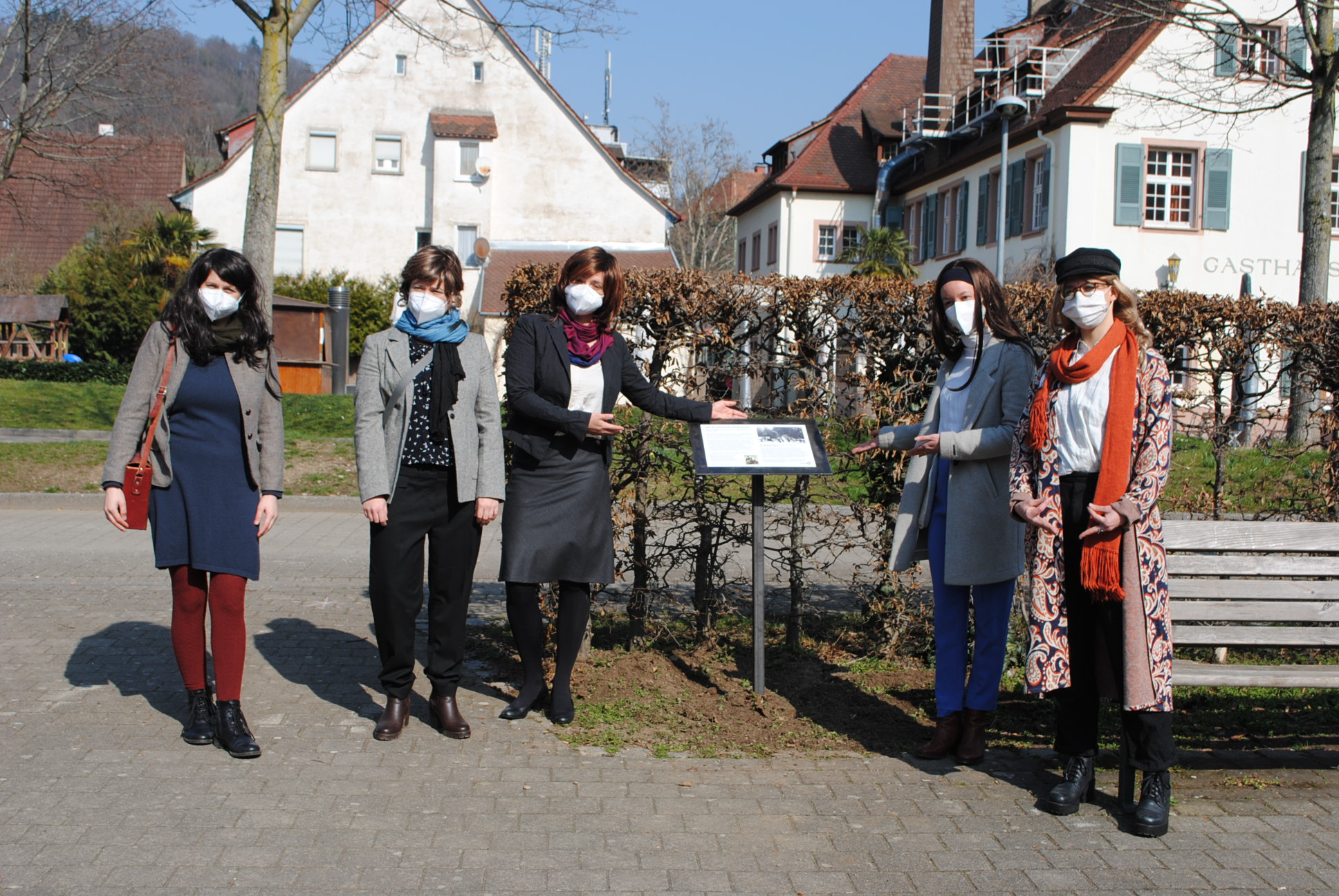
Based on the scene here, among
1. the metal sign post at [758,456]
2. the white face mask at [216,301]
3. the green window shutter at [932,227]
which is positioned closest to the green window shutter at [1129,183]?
the green window shutter at [932,227]

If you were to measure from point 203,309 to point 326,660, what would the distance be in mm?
2311

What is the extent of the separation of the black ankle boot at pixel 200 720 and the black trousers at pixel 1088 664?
3.51 m

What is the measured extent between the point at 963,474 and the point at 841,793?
1429mm

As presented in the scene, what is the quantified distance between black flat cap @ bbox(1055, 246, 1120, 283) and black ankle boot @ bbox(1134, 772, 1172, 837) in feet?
6.13

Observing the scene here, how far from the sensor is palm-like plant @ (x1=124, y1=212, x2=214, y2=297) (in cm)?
2858

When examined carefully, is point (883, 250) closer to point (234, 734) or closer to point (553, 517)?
point (553, 517)

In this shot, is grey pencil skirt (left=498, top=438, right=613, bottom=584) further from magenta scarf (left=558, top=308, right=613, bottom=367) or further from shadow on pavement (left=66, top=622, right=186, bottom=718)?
shadow on pavement (left=66, top=622, right=186, bottom=718)

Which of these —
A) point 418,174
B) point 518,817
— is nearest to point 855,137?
point 418,174

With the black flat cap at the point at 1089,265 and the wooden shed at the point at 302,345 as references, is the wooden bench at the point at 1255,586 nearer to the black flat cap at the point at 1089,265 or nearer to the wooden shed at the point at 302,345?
the black flat cap at the point at 1089,265

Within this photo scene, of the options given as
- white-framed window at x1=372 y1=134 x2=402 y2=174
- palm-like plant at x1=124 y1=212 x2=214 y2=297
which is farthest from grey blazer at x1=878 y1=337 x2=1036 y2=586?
white-framed window at x1=372 y1=134 x2=402 y2=174

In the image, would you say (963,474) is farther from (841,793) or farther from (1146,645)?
(841,793)

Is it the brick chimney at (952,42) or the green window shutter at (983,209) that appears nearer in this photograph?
the green window shutter at (983,209)

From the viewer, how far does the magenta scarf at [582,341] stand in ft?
17.1

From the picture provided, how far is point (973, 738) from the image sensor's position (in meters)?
4.81
